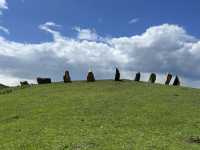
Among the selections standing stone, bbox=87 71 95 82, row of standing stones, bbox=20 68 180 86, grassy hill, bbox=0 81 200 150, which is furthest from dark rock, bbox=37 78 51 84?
grassy hill, bbox=0 81 200 150

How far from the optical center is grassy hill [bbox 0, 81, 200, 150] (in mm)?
33156

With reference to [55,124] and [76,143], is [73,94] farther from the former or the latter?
[76,143]

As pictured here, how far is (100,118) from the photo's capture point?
148 ft

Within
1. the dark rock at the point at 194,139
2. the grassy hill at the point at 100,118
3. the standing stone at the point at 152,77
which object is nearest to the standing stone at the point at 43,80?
the grassy hill at the point at 100,118

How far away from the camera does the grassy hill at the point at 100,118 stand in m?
33.2

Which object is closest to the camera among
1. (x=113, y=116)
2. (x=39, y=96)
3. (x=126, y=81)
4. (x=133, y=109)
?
(x=113, y=116)

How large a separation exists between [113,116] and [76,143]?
14.9 m

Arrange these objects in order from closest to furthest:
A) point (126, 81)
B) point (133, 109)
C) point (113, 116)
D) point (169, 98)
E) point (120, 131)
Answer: point (120, 131), point (113, 116), point (133, 109), point (169, 98), point (126, 81)

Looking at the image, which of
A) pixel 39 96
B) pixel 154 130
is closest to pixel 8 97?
pixel 39 96

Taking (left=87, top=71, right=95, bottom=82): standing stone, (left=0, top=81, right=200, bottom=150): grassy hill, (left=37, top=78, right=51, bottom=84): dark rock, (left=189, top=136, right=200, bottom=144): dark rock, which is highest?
(left=87, top=71, right=95, bottom=82): standing stone

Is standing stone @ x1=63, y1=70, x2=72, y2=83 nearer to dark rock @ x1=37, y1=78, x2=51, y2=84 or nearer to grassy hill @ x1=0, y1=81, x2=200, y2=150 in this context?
dark rock @ x1=37, y1=78, x2=51, y2=84

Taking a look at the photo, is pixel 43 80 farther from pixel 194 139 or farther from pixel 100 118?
pixel 194 139

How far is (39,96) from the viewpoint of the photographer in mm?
66062

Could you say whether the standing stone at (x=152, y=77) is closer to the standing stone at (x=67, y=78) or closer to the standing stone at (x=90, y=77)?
the standing stone at (x=90, y=77)
